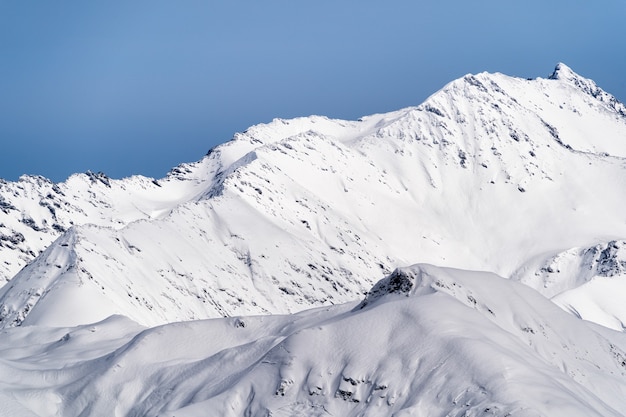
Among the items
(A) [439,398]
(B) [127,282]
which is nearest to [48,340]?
(A) [439,398]

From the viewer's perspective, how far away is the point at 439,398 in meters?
59.8

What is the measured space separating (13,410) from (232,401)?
16.0m

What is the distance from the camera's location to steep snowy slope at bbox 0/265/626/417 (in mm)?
60500

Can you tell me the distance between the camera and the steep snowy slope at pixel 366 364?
6050 centimetres

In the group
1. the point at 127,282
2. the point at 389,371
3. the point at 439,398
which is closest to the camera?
the point at 439,398

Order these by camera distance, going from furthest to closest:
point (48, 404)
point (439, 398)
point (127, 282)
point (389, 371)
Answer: point (127, 282) < point (48, 404) < point (389, 371) < point (439, 398)

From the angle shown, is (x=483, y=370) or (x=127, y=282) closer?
(x=483, y=370)

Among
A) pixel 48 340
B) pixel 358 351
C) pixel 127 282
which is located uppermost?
pixel 127 282

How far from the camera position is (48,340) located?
9988 centimetres

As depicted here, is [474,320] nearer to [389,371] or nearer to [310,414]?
[389,371]

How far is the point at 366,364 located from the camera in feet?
216

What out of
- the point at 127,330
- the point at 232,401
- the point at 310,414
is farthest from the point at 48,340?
the point at 310,414

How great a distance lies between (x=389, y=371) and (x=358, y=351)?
A: 388 cm

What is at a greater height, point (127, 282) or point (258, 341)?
point (127, 282)
